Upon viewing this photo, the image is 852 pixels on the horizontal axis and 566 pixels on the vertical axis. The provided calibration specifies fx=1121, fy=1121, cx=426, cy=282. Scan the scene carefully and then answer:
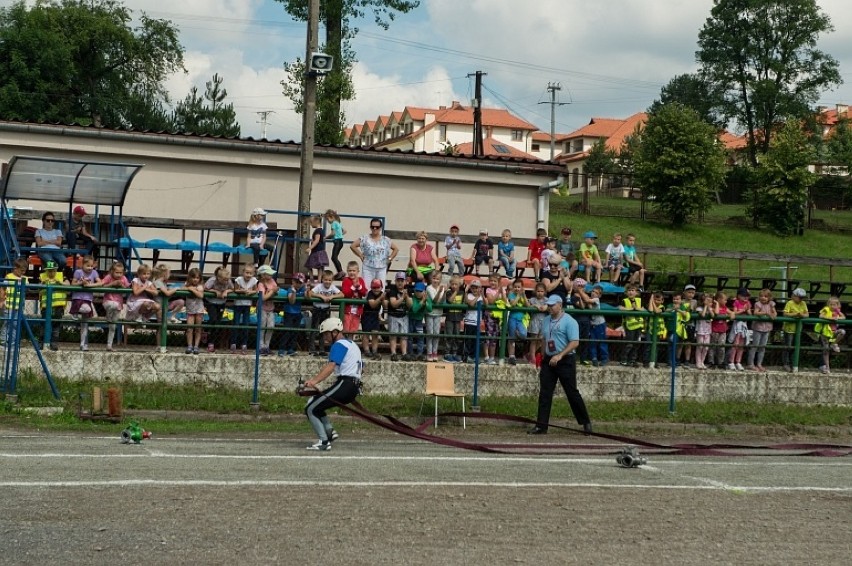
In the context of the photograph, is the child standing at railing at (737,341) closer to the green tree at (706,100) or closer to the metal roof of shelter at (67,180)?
the metal roof of shelter at (67,180)

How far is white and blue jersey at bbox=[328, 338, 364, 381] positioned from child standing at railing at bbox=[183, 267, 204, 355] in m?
4.78

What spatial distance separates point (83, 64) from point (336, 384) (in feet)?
209

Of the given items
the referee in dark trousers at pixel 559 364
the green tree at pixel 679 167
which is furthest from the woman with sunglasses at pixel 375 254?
the green tree at pixel 679 167

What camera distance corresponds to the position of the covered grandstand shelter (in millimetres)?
20578

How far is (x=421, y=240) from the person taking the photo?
859 inches

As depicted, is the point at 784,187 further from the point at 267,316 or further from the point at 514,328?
the point at 267,316

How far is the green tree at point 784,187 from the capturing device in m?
51.9

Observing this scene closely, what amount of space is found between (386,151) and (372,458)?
1397 centimetres

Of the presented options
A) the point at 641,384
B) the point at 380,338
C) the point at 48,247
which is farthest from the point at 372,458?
the point at 48,247

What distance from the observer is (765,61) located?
74562 mm

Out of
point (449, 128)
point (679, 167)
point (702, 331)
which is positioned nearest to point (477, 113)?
point (679, 167)

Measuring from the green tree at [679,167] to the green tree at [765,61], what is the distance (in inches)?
787

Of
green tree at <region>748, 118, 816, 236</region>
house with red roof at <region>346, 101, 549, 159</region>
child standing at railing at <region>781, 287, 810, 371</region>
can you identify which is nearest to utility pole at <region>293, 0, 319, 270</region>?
child standing at railing at <region>781, 287, 810, 371</region>

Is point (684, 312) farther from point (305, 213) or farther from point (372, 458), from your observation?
point (372, 458)
